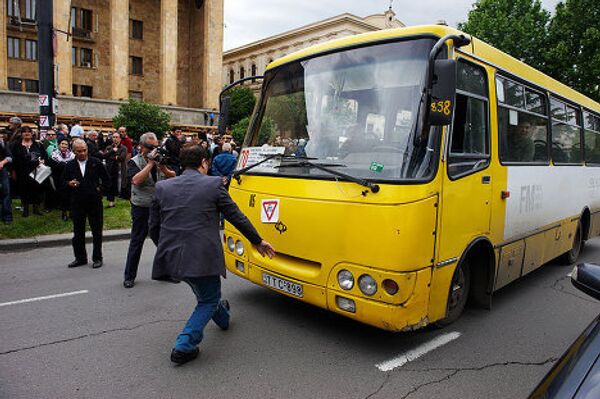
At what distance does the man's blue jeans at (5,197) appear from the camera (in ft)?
29.9

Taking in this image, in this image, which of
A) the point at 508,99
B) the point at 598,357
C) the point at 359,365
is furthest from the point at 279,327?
the point at 508,99

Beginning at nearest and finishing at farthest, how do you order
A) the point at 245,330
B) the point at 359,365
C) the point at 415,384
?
1. the point at 415,384
2. the point at 359,365
3. the point at 245,330

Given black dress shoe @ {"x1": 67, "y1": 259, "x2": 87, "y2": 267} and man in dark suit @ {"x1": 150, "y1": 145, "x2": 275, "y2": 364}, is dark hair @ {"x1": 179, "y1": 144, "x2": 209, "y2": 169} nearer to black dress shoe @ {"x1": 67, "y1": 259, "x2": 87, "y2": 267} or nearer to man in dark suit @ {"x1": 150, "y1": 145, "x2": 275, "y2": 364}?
man in dark suit @ {"x1": 150, "y1": 145, "x2": 275, "y2": 364}

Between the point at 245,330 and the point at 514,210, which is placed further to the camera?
the point at 514,210

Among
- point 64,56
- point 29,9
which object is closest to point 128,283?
point 64,56

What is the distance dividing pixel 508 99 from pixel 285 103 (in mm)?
2492

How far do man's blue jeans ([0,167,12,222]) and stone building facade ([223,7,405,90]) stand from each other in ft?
176

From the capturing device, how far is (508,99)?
515 centimetres

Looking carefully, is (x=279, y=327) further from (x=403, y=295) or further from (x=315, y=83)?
(x=315, y=83)

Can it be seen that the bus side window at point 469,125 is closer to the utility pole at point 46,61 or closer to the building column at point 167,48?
the utility pole at point 46,61

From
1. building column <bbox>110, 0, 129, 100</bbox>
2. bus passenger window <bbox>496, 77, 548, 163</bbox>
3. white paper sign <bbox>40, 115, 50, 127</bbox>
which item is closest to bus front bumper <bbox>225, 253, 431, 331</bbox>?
bus passenger window <bbox>496, 77, 548, 163</bbox>

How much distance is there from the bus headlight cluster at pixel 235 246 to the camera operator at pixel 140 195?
1.53 metres

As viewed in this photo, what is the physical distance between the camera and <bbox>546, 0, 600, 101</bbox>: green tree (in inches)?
968

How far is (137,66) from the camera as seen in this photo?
1795 inches
